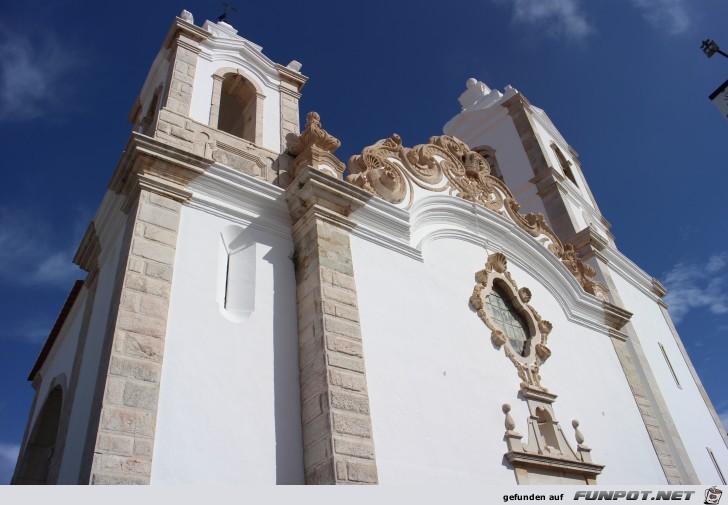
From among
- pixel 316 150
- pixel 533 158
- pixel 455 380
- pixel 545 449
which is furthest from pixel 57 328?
pixel 533 158

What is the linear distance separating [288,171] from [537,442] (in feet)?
15.8

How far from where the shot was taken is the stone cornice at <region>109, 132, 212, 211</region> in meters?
6.65

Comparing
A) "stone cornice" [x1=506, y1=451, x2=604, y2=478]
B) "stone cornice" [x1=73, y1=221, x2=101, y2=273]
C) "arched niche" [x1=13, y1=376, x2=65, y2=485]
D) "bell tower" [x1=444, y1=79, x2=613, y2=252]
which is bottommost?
"stone cornice" [x1=506, y1=451, x2=604, y2=478]

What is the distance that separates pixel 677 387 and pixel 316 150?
8812 millimetres

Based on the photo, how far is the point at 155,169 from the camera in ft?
22.1

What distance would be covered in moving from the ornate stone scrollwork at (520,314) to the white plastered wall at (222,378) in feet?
9.87

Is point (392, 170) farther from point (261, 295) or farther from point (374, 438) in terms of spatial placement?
point (374, 438)

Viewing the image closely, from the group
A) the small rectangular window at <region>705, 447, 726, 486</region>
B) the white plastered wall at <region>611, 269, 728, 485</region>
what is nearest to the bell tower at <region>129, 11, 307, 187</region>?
the white plastered wall at <region>611, 269, 728, 485</region>

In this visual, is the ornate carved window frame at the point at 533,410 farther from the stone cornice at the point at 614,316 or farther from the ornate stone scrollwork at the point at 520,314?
the stone cornice at the point at 614,316

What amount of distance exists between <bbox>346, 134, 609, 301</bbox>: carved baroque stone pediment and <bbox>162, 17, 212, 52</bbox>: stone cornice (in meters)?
3.26

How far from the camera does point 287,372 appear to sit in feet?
20.2

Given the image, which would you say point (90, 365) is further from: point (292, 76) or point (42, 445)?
point (292, 76)

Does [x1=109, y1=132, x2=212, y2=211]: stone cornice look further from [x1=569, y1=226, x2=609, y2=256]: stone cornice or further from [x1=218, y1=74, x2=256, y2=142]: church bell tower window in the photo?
[x1=569, y1=226, x2=609, y2=256]: stone cornice

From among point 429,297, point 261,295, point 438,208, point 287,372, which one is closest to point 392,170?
point 438,208
